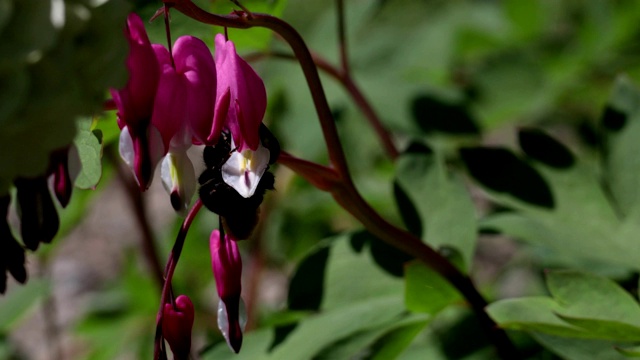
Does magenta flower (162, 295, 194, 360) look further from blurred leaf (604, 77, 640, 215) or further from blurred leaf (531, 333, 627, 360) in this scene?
blurred leaf (604, 77, 640, 215)

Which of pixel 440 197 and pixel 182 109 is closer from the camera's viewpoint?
pixel 182 109

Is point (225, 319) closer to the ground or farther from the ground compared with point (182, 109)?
closer to the ground

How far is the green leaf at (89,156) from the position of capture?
0.92 metres

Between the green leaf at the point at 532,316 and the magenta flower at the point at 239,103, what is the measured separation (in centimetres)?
32

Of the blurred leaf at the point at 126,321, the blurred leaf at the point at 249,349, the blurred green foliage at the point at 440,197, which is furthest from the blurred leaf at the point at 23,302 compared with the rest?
the blurred leaf at the point at 249,349

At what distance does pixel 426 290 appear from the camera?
1.10m

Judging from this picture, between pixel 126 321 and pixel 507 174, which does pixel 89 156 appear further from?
pixel 126 321

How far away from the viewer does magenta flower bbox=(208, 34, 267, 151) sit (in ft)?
2.98

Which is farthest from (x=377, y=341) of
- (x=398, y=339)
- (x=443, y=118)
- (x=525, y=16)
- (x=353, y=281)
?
(x=525, y=16)

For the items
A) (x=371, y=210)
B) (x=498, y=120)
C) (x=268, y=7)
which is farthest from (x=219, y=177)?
(x=498, y=120)

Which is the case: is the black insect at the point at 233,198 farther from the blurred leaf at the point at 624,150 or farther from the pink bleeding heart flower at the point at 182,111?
the blurred leaf at the point at 624,150

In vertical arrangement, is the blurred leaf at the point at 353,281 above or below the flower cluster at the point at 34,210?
below

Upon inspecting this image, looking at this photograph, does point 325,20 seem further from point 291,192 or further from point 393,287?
point 393,287

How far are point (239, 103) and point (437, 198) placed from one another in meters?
0.41
